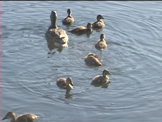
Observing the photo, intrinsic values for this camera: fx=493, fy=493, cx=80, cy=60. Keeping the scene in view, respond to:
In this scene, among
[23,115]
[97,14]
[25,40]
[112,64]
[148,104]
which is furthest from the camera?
[97,14]

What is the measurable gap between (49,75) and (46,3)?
758 centimetres

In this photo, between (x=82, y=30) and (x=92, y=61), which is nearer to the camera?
(x=92, y=61)

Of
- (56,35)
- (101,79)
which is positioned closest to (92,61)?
(101,79)

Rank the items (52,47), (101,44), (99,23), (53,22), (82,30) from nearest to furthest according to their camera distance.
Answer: (101,44) < (52,47) < (82,30) < (53,22) < (99,23)

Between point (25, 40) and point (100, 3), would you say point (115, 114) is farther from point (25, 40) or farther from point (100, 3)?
point (100, 3)

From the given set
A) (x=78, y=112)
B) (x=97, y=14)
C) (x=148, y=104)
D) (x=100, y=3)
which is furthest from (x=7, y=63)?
(x=100, y=3)

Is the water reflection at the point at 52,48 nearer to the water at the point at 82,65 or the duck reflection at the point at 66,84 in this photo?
the water at the point at 82,65

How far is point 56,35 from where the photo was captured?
17.8 m

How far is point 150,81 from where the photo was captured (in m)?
14.5

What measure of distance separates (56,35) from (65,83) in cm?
416

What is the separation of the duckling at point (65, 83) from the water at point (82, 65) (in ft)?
0.47

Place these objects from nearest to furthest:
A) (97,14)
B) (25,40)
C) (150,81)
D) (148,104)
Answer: (148,104) → (150,81) → (25,40) → (97,14)

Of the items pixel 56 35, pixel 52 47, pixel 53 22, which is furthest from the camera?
pixel 53 22

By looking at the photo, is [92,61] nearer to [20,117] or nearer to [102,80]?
[102,80]
